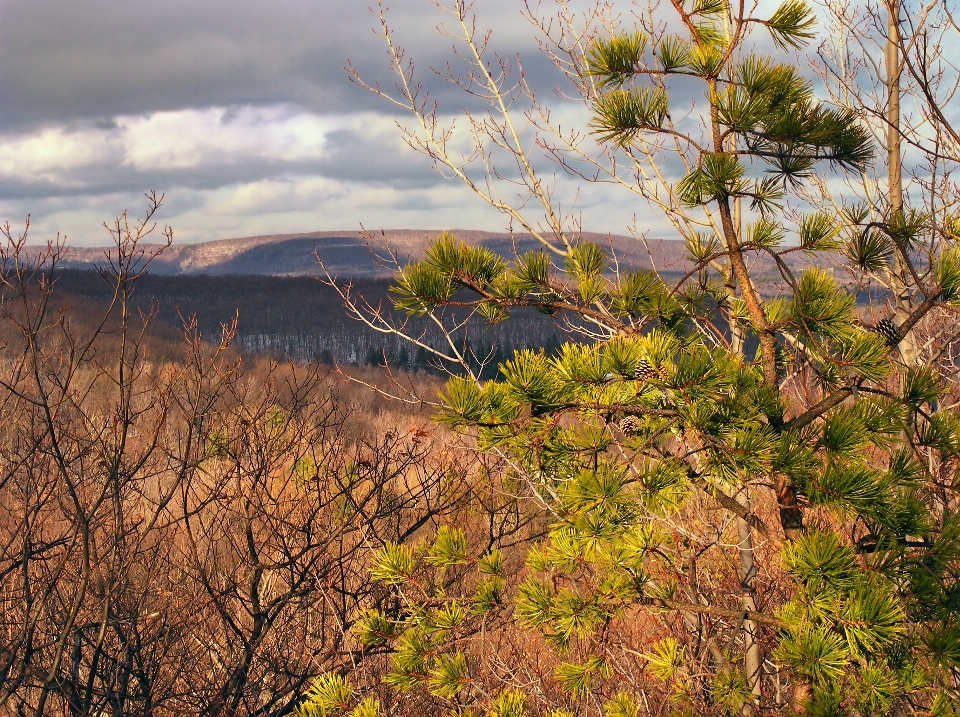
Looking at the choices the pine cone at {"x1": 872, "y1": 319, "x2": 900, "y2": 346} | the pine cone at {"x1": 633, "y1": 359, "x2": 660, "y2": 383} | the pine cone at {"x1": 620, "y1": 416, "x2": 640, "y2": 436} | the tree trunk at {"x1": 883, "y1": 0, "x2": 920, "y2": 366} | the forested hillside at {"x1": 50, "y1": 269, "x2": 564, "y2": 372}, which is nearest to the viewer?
the pine cone at {"x1": 633, "y1": 359, "x2": 660, "y2": 383}

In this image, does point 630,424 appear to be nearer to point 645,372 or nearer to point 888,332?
point 645,372

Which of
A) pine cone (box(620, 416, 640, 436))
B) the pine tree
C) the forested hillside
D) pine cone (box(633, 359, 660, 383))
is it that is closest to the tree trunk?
the pine tree

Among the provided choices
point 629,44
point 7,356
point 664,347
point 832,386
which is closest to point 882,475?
point 832,386

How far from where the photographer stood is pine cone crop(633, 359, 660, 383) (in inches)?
86.5

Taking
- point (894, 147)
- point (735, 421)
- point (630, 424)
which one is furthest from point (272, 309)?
point (735, 421)

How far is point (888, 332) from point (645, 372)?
87cm

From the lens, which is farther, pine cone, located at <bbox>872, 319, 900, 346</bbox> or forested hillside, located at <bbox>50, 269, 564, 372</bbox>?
forested hillside, located at <bbox>50, 269, 564, 372</bbox>

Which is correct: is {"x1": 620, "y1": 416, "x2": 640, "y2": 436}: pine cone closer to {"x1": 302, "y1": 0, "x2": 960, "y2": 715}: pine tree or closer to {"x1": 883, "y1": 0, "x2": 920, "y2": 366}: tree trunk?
{"x1": 302, "y1": 0, "x2": 960, "y2": 715}: pine tree

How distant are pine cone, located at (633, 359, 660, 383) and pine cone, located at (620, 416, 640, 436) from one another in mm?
465

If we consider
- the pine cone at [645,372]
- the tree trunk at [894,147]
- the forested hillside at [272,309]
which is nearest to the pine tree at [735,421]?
the pine cone at [645,372]

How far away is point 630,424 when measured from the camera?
269 cm

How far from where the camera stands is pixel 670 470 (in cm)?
241

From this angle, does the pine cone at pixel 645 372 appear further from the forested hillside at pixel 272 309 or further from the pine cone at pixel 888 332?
the forested hillside at pixel 272 309

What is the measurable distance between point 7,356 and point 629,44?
128ft
